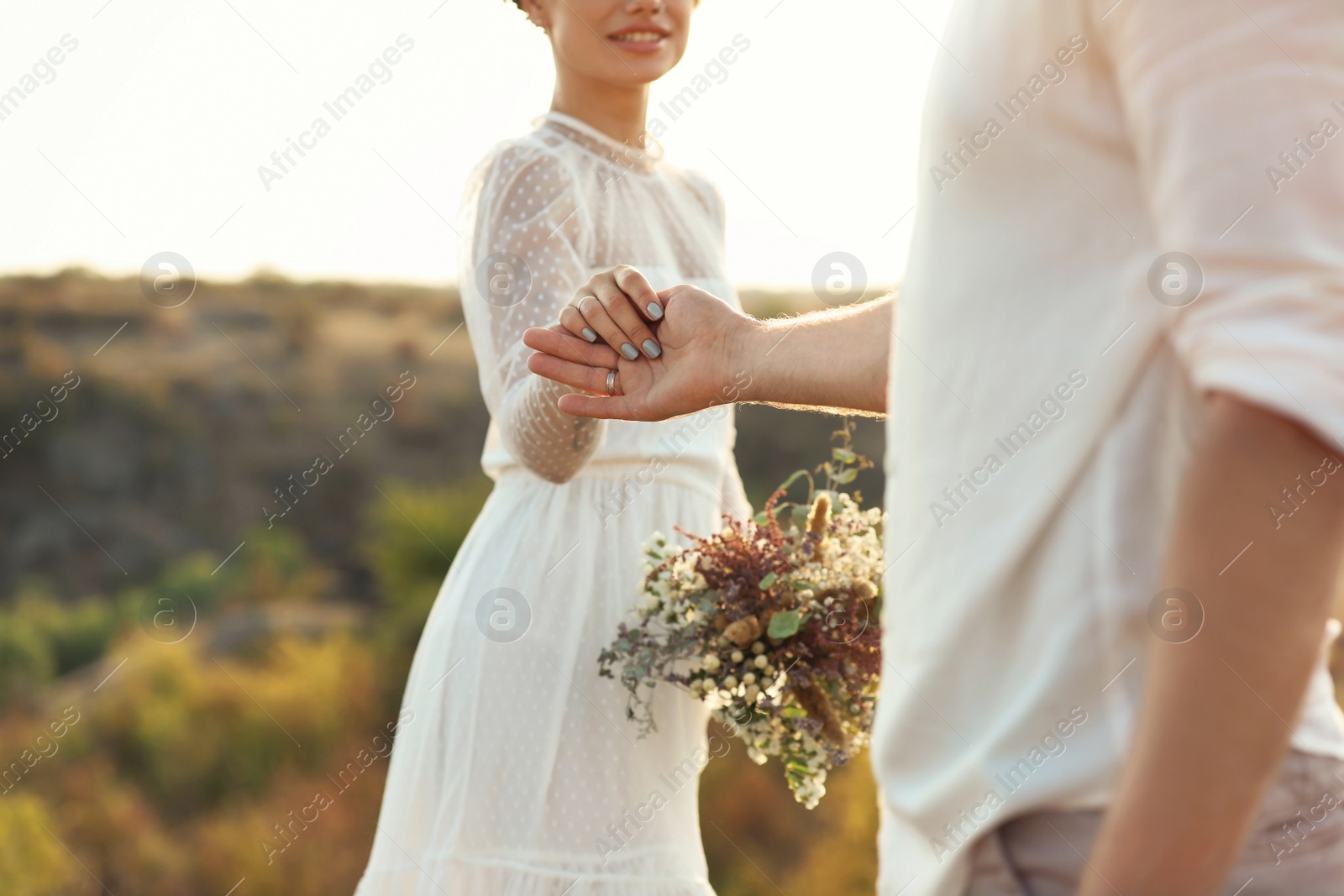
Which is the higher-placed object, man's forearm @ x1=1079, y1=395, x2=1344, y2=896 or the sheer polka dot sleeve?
the sheer polka dot sleeve

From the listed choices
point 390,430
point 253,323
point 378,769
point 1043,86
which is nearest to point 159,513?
point 390,430

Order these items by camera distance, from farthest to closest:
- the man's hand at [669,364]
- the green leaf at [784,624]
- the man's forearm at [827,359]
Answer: the green leaf at [784,624]
the man's hand at [669,364]
the man's forearm at [827,359]

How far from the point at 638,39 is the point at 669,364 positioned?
102 centimetres

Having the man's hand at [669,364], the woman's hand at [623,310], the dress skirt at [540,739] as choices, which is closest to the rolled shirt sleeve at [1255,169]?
the man's hand at [669,364]

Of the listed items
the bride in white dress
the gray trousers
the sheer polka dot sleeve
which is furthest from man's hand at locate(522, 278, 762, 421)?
the gray trousers

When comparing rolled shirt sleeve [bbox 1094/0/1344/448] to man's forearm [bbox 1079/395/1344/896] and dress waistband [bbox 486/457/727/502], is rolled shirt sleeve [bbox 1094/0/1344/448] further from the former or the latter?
dress waistband [bbox 486/457/727/502]

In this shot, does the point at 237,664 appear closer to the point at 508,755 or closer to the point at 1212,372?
the point at 508,755

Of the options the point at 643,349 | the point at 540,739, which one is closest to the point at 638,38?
the point at 643,349

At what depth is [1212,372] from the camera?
0.73 m

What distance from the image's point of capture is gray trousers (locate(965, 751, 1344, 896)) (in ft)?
2.63

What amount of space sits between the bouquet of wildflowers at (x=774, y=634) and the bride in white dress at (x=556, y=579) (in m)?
0.12

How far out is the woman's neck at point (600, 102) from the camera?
2.46 m

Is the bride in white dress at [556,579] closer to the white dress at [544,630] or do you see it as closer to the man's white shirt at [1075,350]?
the white dress at [544,630]

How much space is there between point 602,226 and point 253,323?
20056mm
